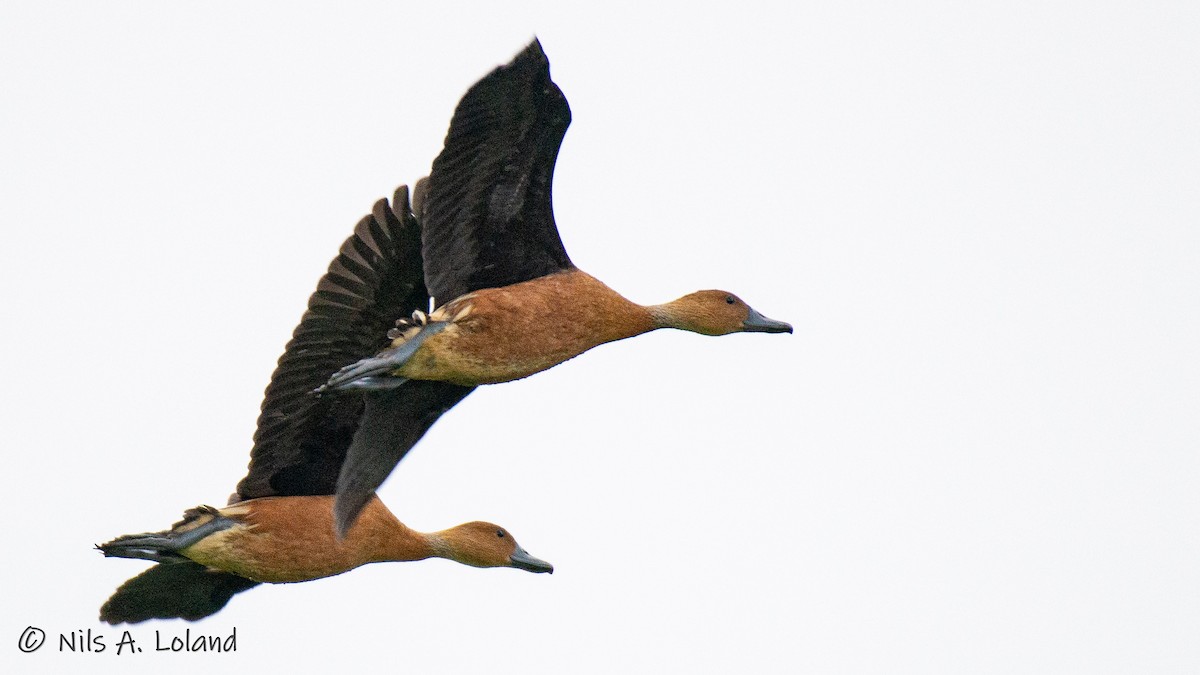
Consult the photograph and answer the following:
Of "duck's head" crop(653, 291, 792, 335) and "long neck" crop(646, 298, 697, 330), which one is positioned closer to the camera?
"long neck" crop(646, 298, 697, 330)

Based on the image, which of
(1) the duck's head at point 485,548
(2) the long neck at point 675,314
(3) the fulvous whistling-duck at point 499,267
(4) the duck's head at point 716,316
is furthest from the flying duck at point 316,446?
(4) the duck's head at point 716,316

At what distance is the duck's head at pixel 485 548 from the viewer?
13.7m

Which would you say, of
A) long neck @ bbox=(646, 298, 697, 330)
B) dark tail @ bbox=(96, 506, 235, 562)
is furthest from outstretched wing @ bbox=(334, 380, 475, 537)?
long neck @ bbox=(646, 298, 697, 330)

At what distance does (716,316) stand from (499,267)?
4.86 feet

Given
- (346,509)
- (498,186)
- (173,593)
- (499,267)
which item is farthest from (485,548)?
(498,186)

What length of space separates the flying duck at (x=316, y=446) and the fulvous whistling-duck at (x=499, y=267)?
1.78 ft

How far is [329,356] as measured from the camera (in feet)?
41.9

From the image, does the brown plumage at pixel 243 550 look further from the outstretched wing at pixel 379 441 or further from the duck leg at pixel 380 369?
the duck leg at pixel 380 369

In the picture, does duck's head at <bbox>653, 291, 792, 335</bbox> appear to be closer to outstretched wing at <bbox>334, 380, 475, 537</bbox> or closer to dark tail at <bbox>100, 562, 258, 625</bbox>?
outstretched wing at <bbox>334, 380, 475, 537</bbox>

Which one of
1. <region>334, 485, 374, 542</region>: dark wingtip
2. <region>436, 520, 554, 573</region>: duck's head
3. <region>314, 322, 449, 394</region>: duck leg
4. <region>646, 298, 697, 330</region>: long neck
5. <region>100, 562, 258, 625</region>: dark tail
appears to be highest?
<region>646, 298, 697, 330</region>: long neck

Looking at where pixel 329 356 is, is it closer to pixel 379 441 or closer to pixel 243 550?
pixel 379 441

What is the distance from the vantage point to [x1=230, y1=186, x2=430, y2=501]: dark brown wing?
41.8 ft

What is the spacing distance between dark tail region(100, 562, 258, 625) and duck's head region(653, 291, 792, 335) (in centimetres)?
304

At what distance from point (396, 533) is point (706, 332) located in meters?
2.17
